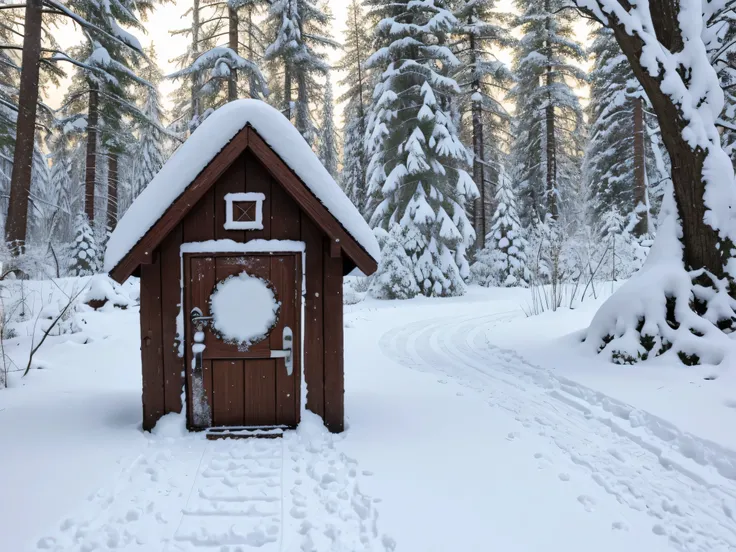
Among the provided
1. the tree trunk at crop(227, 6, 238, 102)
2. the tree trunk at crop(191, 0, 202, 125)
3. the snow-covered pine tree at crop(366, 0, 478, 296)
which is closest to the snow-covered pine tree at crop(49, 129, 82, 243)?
the tree trunk at crop(191, 0, 202, 125)

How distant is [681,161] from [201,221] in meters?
6.84

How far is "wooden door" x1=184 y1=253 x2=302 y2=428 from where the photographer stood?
15.2ft

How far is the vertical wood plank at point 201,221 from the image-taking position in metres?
4.59

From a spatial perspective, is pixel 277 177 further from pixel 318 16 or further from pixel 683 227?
pixel 318 16

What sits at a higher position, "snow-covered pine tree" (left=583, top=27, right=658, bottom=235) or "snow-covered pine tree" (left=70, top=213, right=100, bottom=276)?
"snow-covered pine tree" (left=583, top=27, right=658, bottom=235)

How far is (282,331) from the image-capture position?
470 centimetres

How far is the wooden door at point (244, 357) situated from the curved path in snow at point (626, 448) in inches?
95.8

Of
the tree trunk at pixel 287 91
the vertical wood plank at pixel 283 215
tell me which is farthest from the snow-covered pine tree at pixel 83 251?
the vertical wood plank at pixel 283 215

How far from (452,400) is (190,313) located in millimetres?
3359

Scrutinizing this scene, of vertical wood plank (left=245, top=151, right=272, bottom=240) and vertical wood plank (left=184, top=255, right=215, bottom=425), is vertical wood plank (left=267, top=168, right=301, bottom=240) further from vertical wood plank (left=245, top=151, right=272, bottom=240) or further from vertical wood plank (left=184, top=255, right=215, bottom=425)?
vertical wood plank (left=184, top=255, right=215, bottom=425)

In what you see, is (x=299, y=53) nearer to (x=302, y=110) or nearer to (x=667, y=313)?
(x=302, y=110)

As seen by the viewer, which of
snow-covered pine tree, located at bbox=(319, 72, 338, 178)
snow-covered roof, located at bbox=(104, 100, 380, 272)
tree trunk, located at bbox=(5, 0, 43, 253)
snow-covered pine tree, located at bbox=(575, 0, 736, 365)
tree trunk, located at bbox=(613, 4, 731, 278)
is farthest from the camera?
snow-covered pine tree, located at bbox=(319, 72, 338, 178)

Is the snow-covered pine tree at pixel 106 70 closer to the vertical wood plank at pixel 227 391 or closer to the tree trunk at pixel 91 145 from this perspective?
the tree trunk at pixel 91 145

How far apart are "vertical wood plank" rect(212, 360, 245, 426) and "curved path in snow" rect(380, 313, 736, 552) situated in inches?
110
